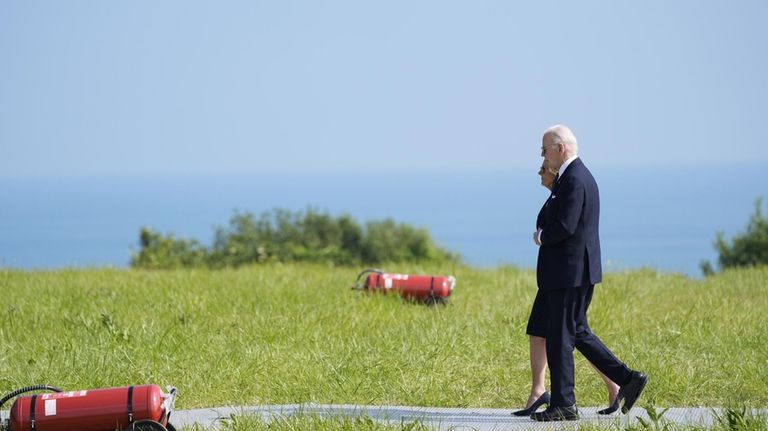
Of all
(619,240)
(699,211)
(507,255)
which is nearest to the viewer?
(507,255)

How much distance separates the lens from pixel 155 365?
26.6ft

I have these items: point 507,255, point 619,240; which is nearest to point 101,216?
point 619,240

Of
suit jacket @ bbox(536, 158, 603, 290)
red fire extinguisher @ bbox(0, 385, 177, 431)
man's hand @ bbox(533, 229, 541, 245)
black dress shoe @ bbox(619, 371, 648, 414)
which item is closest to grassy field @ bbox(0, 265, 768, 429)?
black dress shoe @ bbox(619, 371, 648, 414)

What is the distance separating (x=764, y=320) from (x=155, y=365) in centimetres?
580

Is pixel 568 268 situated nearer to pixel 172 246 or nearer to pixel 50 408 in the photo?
pixel 50 408

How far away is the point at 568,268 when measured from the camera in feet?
20.8

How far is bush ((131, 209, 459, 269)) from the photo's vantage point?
93.9ft

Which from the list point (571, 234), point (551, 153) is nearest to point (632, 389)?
point (571, 234)

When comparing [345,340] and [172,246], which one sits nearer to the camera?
[345,340]

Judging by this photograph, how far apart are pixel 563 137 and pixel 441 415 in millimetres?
1991

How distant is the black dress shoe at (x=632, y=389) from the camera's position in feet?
21.2

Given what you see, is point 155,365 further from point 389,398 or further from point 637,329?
point 637,329

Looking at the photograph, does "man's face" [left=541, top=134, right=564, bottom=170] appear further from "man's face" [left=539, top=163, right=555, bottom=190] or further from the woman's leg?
the woman's leg

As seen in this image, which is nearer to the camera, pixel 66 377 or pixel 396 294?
pixel 66 377
